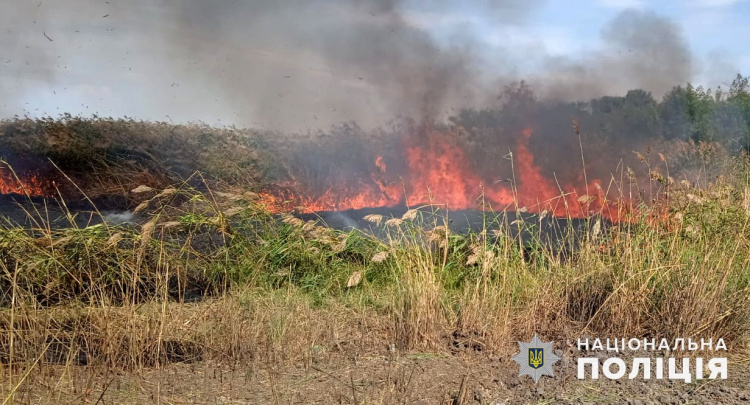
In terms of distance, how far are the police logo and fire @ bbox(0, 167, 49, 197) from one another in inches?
375

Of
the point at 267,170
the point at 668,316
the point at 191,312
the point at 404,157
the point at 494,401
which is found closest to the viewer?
the point at 494,401

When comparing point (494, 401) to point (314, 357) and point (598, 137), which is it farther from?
point (598, 137)

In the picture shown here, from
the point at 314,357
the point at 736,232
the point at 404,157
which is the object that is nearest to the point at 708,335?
the point at 736,232

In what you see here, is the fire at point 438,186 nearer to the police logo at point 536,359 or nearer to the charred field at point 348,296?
the charred field at point 348,296

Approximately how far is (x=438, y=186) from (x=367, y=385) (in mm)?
7449

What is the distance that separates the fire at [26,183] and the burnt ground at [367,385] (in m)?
8.44

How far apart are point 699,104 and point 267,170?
8.95 meters

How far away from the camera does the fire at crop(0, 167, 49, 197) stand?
37.0ft

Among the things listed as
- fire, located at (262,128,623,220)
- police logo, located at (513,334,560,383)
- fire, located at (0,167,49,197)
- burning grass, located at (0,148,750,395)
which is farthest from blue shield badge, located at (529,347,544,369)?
fire, located at (0,167,49,197)

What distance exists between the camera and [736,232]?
5.50 m

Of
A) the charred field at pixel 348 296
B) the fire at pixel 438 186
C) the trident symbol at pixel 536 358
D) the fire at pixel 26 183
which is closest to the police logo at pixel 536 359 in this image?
the trident symbol at pixel 536 358

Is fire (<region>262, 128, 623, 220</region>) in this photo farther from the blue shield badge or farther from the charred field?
the blue shield badge

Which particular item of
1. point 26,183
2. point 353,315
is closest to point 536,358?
point 353,315

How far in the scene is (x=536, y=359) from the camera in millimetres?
4016
